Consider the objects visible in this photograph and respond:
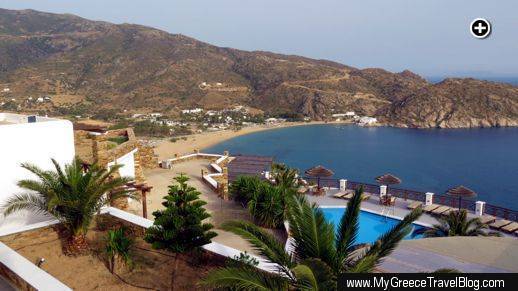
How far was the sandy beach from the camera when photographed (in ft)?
167

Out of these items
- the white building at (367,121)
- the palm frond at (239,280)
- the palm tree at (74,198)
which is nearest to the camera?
the palm frond at (239,280)

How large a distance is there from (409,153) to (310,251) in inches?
2054

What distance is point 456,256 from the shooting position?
7246 mm

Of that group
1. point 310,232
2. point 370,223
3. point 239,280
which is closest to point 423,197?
point 370,223

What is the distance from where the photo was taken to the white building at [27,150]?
8.70 m

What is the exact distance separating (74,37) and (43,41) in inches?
356

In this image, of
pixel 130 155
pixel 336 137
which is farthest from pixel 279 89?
pixel 130 155

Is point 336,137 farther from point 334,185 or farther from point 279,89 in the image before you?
point 334,185

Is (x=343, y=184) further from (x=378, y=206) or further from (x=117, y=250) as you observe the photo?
(x=117, y=250)

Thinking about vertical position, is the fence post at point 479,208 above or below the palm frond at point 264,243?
below

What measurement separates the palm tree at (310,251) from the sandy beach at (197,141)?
41043 millimetres

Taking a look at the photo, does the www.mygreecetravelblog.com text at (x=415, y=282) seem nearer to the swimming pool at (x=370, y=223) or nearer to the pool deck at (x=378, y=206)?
the swimming pool at (x=370, y=223)

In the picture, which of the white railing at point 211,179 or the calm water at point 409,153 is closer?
the white railing at point 211,179

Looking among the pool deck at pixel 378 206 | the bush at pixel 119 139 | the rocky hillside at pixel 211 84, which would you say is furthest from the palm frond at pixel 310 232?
the rocky hillside at pixel 211 84
